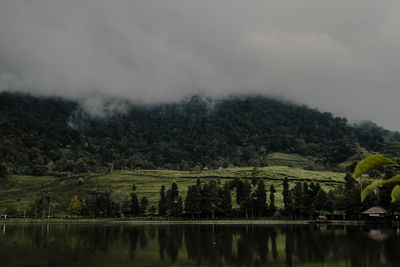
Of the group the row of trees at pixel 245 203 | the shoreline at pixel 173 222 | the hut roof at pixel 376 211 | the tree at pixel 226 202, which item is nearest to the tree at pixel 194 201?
the row of trees at pixel 245 203

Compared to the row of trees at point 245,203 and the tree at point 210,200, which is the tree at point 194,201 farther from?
the tree at point 210,200

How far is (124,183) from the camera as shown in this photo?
172 m

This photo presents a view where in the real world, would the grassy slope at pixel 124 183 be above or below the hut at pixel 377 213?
above

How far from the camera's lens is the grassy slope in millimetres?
156875

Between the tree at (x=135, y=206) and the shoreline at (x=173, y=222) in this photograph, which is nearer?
the shoreline at (x=173, y=222)

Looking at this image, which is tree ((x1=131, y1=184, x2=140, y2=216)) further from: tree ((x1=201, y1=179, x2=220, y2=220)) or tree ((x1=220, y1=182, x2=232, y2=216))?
tree ((x1=220, y1=182, x2=232, y2=216))

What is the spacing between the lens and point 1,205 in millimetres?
152250

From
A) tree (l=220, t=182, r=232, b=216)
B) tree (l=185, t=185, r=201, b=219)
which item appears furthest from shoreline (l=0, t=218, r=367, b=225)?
tree (l=220, t=182, r=232, b=216)

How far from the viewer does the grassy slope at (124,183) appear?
515 feet

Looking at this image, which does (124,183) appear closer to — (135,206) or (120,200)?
(120,200)

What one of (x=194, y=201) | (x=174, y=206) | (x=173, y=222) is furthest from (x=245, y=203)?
(x=173, y=222)

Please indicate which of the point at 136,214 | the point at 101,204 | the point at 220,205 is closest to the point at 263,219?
the point at 220,205

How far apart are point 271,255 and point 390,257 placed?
1101cm

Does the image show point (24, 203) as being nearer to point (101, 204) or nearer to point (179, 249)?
point (101, 204)
